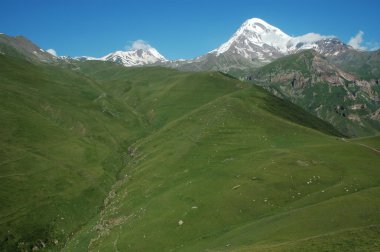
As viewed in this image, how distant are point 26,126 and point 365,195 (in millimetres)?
112872

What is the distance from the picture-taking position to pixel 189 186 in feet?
314

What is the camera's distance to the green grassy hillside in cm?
6725

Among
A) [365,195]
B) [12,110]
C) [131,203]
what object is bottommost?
[131,203]

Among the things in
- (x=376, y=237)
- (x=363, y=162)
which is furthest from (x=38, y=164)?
(x=376, y=237)

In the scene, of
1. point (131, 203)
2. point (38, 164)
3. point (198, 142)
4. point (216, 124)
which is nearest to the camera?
point (131, 203)

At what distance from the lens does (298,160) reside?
99.9 m

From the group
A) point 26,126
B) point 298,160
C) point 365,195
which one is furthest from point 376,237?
point 26,126

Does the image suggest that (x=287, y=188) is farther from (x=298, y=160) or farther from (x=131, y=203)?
(x=131, y=203)

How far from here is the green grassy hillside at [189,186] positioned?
67.2 metres

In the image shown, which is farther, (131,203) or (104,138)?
(104,138)

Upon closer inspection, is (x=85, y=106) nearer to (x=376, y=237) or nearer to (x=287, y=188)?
(x=287, y=188)

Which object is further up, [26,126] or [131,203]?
[26,126]

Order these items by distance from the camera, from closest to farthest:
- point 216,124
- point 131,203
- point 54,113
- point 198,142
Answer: point 131,203, point 198,142, point 216,124, point 54,113

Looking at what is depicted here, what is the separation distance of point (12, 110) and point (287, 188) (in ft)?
362
